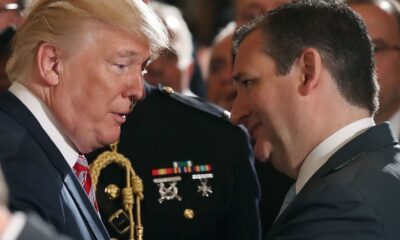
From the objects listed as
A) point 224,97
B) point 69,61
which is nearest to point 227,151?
point 69,61

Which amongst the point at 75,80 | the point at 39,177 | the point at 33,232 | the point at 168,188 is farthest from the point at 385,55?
the point at 33,232

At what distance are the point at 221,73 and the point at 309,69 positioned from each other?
2138 millimetres

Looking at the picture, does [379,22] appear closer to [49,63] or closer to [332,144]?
[332,144]

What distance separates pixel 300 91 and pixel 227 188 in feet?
1.77

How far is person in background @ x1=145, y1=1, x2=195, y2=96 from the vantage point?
4.45 meters

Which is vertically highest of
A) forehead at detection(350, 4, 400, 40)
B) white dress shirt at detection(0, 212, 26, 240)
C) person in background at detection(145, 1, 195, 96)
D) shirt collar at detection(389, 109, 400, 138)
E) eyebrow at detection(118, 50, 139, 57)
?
white dress shirt at detection(0, 212, 26, 240)

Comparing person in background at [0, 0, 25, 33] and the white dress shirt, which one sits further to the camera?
person in background at [0, 0, 25, 33]

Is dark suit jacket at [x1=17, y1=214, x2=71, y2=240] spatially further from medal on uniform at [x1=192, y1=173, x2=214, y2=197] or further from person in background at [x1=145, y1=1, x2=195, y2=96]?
person in background at [x1=145, y1=1, x2=195, y2=96]

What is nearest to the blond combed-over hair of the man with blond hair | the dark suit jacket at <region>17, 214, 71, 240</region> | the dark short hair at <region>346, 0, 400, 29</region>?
the man with blond hair

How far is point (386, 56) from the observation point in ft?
11.6

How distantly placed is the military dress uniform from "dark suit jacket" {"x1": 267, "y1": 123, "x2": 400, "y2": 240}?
53cm

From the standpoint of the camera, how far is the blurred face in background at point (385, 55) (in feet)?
11.5

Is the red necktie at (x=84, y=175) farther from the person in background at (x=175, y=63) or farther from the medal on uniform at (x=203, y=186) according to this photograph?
the person in background at (x=175, y=63)

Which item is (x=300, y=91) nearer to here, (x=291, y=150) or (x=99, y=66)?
(x=291, y=150)
